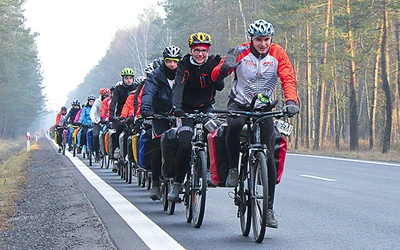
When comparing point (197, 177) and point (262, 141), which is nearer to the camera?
point (262, 141)

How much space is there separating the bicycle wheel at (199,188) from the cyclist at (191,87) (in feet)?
1.51

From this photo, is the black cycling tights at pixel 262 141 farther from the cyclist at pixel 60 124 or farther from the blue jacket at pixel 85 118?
the cyclist at pixel 60 124

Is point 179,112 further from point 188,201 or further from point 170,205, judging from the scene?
point 170,205

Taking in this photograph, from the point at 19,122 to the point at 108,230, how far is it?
103492mm

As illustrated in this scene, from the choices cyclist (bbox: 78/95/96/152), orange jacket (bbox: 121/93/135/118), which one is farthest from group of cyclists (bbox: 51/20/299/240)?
cyclist (bbox: 78/95/96/152)

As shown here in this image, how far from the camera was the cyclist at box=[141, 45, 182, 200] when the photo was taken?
9945 mm

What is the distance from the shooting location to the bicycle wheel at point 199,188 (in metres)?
7.81

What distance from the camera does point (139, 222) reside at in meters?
8.54

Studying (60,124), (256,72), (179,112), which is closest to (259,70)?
(256,72)

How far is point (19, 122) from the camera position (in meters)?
108

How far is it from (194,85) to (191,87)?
11cm

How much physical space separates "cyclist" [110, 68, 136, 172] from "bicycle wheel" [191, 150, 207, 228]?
764cm

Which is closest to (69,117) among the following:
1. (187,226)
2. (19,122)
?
(187,226)

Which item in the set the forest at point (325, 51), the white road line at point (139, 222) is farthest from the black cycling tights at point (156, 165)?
the forest at point (325, 51)
